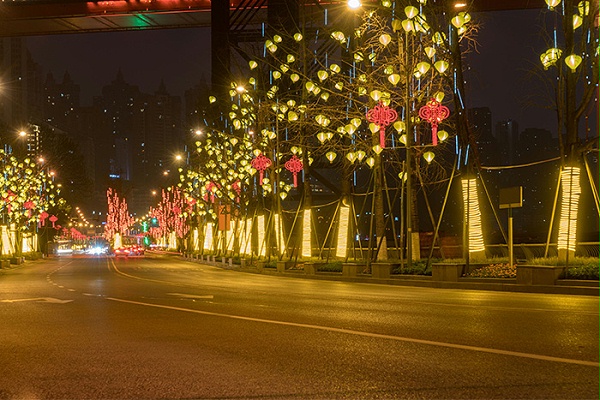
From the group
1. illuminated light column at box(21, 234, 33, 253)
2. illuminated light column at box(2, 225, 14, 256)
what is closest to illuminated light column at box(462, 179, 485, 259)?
illuminated light column at box(2, 225, 14, 256)

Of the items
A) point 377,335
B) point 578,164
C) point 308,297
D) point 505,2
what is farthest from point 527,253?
point 505,2

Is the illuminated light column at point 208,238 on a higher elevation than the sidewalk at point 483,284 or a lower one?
higher

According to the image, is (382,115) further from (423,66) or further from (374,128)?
(423,66)

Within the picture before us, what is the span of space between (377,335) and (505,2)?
46.8 meters

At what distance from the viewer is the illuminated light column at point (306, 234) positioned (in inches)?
1495

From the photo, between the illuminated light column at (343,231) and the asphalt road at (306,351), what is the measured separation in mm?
18224

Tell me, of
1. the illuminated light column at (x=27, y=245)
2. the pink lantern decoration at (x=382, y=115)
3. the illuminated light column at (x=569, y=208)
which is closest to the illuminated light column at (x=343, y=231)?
the pink lantern decoration at (x=382, y=115)

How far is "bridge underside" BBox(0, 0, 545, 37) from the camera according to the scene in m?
56.2

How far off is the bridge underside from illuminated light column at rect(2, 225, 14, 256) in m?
15.1

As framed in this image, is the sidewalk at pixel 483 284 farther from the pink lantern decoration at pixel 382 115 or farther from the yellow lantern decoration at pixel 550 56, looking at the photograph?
the yellow lantern decoration at pixel 550 56

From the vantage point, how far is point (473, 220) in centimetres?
2584

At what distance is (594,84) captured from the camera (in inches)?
883

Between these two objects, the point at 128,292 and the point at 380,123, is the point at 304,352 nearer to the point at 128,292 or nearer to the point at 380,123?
the point at 128,292

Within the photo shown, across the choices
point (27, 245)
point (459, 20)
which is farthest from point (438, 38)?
point (27, 245)
